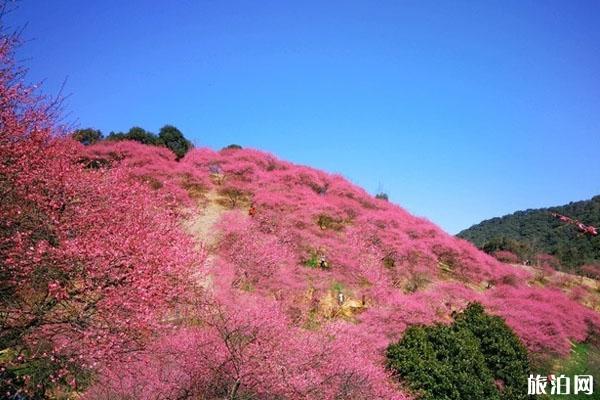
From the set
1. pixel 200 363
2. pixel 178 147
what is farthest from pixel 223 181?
pixel 200 363

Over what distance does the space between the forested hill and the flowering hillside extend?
12.7m

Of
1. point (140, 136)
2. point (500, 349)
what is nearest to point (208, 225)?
point (500, 349)

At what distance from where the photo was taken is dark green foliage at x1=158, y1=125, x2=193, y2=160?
29.5 metres

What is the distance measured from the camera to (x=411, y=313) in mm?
11562

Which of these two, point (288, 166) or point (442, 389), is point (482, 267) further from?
point (442, 389)

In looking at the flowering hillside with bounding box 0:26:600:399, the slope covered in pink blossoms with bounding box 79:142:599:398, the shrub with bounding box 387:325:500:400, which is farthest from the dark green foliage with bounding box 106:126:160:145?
the shrub with bounding box 387:325:500:400

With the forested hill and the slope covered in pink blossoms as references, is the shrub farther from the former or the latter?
the forested hill

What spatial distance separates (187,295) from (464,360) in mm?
6554

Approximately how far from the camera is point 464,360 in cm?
1009

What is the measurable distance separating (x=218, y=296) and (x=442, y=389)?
550 cm

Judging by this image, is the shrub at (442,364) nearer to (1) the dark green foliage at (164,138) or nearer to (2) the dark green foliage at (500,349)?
(2) the dark green foliage at (500,349)

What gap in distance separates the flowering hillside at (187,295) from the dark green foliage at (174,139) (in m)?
11.5

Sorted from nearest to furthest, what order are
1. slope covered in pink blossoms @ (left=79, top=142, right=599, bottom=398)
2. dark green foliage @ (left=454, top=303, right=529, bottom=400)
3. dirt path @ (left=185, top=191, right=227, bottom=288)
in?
slope covered in pink blossoms @ (left=79, top=142, right=599, bottom=398)
dark green foliage @ (left=454, top=303, right=529, bottom=400)
dirt path @ (left=185, top=191, right=227, bottom=288)

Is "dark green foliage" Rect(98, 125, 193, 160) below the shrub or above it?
above
